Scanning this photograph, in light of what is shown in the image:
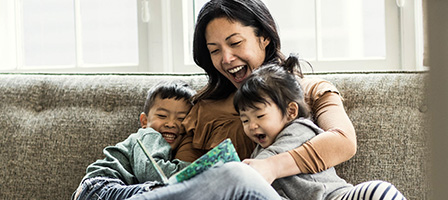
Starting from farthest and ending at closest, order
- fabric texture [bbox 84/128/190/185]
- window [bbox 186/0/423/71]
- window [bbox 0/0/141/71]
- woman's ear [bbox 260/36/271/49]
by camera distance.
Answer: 1. window [bbox 0/0/141/71]
2. window [bbox 186/0/423/71]
3. woman's ear [bbox 260/36/271/49]
4. fabric texture [bbox 84/128/190/185]

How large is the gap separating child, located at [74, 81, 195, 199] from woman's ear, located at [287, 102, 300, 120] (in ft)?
1.12

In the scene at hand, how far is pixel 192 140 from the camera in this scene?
1.65 meters

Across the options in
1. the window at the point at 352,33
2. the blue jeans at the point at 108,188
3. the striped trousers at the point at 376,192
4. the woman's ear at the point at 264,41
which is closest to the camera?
the striped trousers at the point at 376,192

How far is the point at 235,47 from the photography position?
158cm

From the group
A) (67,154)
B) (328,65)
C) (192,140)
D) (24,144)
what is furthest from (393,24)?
(24,144)

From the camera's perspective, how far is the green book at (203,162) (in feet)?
3.36

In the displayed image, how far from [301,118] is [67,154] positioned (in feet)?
2.85

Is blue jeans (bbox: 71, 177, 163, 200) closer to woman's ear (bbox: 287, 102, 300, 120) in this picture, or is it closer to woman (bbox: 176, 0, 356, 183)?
woman (bbox: 176, 0, 356, 183)

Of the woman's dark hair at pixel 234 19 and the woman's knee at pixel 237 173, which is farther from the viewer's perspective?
the woman's dark hair at pixel 234 19

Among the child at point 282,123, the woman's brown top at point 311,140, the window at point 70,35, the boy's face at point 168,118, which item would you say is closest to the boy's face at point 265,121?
the child at point 282,123

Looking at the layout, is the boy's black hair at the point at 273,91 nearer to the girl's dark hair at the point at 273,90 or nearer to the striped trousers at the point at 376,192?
the girl's dark hair at the point at 273,90

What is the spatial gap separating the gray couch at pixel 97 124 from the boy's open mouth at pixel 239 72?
0.24 m

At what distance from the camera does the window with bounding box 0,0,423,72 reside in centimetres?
216

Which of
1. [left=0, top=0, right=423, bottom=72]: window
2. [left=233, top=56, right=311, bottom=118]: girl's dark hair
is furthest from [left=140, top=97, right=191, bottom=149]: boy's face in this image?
[left=0, top=0, right=423, bottom=72]: window
